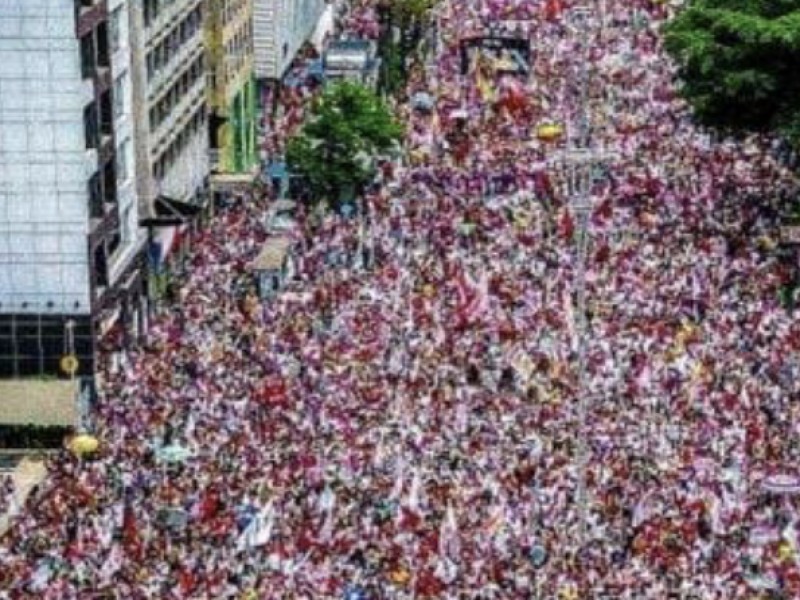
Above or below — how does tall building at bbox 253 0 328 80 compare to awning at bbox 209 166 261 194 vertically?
above

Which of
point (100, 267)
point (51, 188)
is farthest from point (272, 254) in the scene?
point (51, 188)

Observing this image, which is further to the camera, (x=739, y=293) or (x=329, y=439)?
(x=739, y=293)

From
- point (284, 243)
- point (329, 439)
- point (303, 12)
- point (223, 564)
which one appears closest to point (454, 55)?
point (303, 12)

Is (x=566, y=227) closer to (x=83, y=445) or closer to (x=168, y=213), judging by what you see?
(x=168, y=213)

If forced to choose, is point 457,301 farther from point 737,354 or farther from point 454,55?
point 454,55

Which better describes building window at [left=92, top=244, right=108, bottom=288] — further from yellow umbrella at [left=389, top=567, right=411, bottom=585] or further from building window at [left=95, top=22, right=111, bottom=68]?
yellow umbrella at [left=389, top=567, right=411, bottom=585]

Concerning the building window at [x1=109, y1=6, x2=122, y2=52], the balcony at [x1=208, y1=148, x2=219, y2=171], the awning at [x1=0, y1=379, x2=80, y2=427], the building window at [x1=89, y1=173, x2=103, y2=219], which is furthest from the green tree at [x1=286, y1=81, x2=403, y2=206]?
the awning at [x1=0, y1=379, x2=80, y2=427]
